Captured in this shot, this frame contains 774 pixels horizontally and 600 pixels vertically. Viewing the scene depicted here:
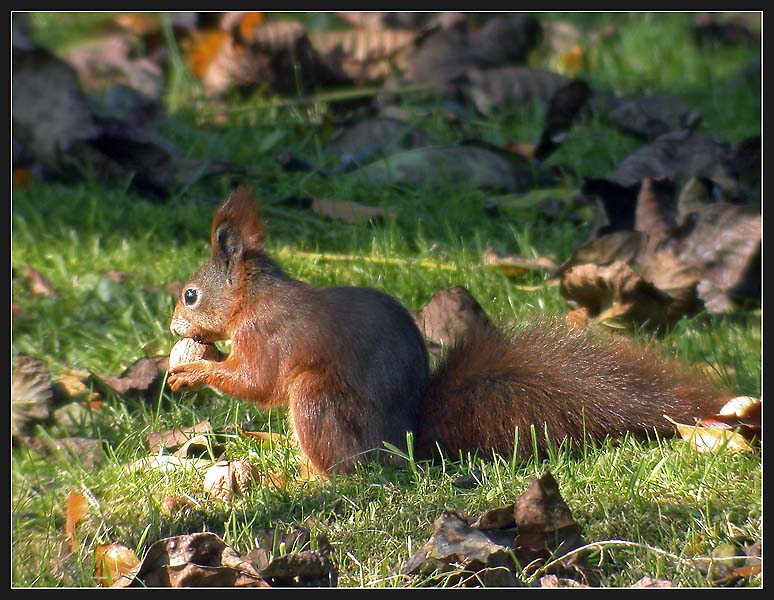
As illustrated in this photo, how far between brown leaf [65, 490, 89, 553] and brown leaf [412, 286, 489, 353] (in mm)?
962

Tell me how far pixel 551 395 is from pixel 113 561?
958mm

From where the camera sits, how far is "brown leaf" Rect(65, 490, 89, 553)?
238 centimetres

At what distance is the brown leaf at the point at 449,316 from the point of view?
297cm

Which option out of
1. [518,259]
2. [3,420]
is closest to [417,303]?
[518,259]

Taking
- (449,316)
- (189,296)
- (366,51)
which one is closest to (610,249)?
(449,316)

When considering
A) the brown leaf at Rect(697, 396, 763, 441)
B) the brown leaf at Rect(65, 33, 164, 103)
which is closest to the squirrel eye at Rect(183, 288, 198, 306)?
the brown leaf at Rect(697, 396, 763, 441)

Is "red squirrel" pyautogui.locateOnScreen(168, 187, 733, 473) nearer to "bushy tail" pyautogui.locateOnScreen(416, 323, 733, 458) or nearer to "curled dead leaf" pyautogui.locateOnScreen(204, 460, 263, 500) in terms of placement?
"bushy tail" pyautogui.locateOnScreen(416, 323, 733, 458)

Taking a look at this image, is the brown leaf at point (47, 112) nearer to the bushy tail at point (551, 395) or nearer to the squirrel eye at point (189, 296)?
the squirrel eye at point (189, 296)

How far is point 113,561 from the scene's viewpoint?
224cm

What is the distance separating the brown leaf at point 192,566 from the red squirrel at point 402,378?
0.37 m

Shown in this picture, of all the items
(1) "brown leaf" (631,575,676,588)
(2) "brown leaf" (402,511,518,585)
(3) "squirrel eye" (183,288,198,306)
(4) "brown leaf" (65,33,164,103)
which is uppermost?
(4) "brown leaf" (65,33,164,103)

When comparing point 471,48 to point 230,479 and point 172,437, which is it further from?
point 230,479

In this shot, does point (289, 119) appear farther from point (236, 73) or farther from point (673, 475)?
point (673, 475)

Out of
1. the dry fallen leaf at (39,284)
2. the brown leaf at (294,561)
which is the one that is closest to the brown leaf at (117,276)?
the dry fallen leaf at (39,284)
